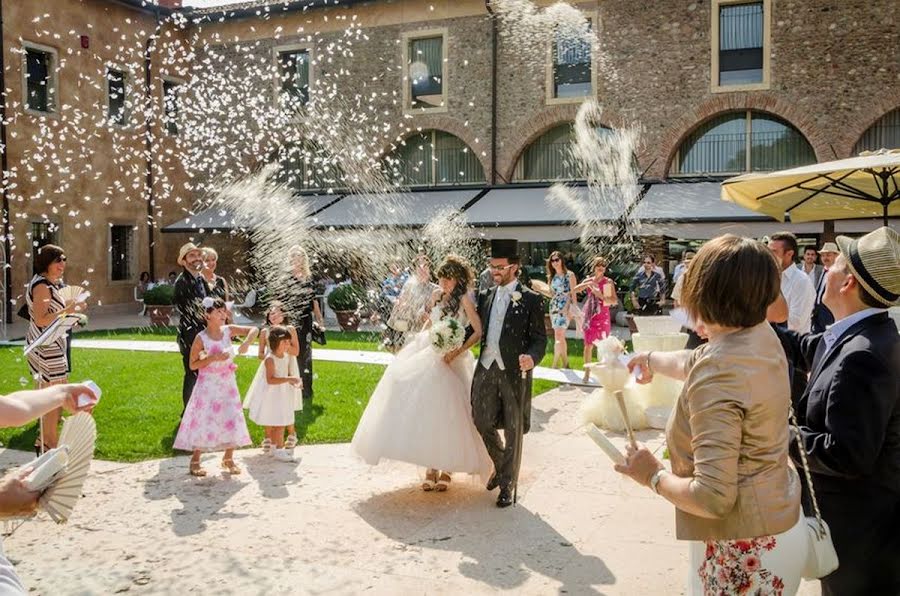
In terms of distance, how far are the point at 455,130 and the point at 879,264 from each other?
66.7 ft

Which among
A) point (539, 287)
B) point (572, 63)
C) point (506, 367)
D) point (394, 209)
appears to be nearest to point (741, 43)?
point (572, 63)

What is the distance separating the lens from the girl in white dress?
7.29 meters

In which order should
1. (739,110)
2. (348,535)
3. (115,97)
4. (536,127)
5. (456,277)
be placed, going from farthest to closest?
(115,97) → (536,127) → (739,110) → (456,277) → (348,535)

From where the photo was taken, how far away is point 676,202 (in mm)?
18797

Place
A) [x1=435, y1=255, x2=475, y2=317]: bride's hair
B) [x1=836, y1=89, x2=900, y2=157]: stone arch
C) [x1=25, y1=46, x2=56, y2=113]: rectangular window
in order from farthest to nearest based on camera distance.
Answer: [x1=25, y1=46, x2=56, y2=113]: rectangular window
[x1=836, y1=89, x2=900, y2=157]: stone arch
[x1=435, y1=255, x2=475, y2=317]: bride's hair

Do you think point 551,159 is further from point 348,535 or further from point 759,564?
point 759,564

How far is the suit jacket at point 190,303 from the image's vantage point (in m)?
7.82

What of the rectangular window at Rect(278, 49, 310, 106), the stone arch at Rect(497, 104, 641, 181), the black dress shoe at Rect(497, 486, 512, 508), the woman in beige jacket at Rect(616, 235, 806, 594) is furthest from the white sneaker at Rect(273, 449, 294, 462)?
the rectangular window at Rect(278, 49, 310, 106)

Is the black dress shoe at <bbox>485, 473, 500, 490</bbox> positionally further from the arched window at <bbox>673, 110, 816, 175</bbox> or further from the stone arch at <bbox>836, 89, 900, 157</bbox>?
the arched window at <bbox>673, 110, 816, 175</bbox>

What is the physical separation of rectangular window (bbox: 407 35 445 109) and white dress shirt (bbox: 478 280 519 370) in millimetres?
17461

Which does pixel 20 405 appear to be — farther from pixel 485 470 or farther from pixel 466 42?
pixel 466 42

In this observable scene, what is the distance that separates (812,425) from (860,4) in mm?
19123

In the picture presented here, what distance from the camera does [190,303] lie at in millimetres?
7828

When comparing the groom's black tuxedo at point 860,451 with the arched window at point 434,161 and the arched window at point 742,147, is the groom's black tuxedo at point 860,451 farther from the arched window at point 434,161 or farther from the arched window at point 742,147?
the arched window at point 434,161
